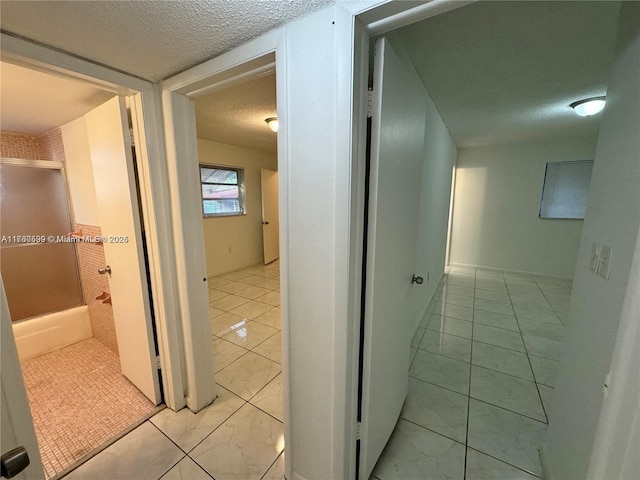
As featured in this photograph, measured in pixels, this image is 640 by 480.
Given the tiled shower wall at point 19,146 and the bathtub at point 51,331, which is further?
the tiled shower wall at point 19,146

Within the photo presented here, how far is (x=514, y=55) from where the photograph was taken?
1578 millimetres

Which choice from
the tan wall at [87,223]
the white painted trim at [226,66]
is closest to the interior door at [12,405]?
the white painted trim at [226,66]

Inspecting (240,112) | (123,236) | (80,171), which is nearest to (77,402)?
(123,236)

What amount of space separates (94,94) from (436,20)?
6.61 feet

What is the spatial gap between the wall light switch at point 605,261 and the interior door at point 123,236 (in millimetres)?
2165

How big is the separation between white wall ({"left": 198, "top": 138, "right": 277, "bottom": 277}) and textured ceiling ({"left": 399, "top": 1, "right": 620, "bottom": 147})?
335 centimetres

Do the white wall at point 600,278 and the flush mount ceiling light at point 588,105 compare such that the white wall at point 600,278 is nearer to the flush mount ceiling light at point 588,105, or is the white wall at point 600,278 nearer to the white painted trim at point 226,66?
the white painted trim at point 226,66

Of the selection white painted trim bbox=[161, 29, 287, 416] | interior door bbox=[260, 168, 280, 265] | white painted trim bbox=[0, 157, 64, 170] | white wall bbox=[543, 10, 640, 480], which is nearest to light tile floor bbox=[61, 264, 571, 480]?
white painted trim bbox=[161, 29, 287, 416]

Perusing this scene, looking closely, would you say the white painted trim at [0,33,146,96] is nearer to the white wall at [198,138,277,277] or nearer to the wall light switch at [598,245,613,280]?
the wall light switch at [598,245,613,280]

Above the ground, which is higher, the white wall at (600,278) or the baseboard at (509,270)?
the white wall at (600,278)

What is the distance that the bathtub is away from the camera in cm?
222

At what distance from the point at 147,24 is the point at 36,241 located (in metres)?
2.72

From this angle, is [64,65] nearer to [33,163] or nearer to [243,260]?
[33,163]

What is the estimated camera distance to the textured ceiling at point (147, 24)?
0.86 metres
